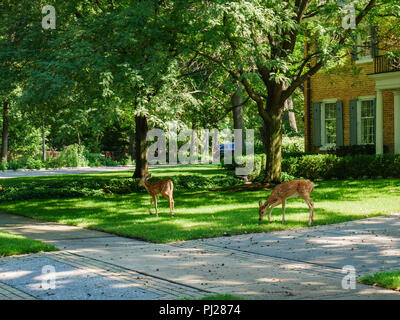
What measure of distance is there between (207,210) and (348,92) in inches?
586

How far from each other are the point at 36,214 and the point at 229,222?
6.81 meters

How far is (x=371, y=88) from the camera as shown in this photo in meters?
27.1

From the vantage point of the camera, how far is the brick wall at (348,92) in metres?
26.0

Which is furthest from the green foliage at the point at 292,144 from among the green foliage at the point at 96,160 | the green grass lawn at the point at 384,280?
the green grass lawn at the point at 384,280

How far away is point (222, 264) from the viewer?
895 centimetres

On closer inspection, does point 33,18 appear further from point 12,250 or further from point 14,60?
point 12,250

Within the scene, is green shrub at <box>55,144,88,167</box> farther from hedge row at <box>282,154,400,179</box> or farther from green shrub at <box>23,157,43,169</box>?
hedge row at <box>282,154,400,179</box>

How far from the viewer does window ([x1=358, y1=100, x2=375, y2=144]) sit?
Answer: 27078mm

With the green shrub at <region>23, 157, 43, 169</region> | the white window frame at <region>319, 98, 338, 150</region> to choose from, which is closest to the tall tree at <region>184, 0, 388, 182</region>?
the white window frame at <region>319, 98, 338, 150</region>

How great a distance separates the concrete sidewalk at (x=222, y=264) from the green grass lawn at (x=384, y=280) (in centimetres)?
19

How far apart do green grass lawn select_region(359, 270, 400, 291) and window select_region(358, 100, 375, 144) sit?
796 inches

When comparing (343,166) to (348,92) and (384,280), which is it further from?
(384,280)

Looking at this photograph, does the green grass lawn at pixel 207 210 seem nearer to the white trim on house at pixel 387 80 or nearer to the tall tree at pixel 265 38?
the tall tree at pixel 265 38
